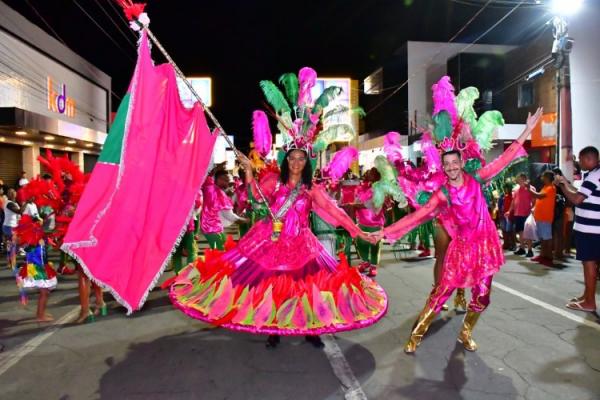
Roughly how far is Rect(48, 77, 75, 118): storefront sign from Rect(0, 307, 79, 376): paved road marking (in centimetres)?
1737

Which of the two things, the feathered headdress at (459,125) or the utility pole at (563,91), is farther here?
the utility pole at (563,91)

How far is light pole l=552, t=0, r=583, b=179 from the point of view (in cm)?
1098

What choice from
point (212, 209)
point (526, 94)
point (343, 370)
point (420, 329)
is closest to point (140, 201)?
point (343, 370)

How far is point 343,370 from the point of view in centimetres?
404

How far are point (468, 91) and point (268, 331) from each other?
3.64 metres

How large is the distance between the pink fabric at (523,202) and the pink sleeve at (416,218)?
6973mm

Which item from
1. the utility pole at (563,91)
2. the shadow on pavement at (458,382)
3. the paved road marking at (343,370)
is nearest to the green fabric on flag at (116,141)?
the paved road marking at (343,370)

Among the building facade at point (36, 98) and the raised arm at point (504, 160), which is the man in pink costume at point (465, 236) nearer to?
the raised arm at point (504, 160)

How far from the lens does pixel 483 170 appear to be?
449cm

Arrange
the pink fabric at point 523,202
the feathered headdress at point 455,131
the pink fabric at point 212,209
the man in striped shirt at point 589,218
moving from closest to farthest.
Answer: the feathered headdress at point 455,131
the man in striped shirt at point 589,218
the pink fabric at point 212,209
the pink fabric at point 523,202

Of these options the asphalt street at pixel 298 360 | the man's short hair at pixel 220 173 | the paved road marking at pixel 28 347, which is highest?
the man's short hair at pixel 220 173

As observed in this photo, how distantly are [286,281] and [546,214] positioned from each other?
732 centimetres

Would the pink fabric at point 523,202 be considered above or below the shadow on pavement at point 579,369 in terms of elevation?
above

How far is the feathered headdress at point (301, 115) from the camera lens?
4.73 meters
